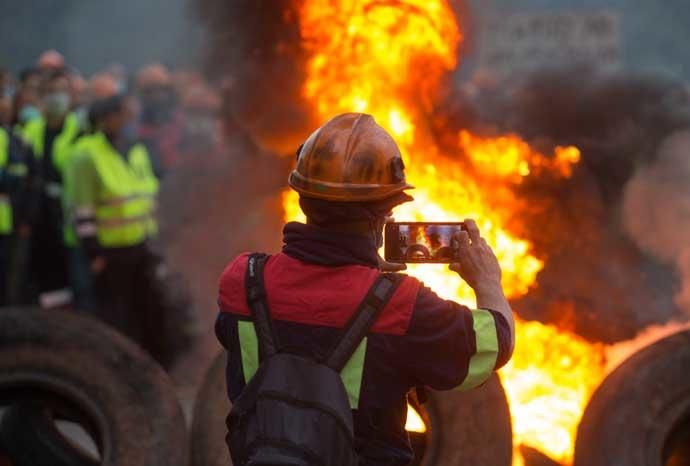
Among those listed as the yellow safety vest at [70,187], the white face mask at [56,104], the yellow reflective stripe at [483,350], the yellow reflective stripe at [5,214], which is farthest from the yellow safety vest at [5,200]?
the yellow reflective stripe at [483,350]

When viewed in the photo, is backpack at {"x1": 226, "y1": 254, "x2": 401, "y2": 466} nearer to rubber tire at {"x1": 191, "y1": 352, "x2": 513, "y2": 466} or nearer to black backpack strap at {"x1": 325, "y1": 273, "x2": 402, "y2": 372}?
black backpack strap at {"x1": 325, "y1": 273, "x2": 402, "y2": 372}

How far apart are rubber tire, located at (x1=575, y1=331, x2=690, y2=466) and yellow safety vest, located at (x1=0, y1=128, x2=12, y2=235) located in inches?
213

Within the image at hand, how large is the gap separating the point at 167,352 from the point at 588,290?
3426mm

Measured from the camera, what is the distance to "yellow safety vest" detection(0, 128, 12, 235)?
7922mm

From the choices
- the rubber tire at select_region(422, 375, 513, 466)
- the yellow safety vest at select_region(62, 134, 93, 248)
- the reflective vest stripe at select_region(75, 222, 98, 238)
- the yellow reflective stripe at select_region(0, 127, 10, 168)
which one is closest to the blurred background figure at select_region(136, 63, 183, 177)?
the yellow safety vest at select_region(62, 134, 93, 248)

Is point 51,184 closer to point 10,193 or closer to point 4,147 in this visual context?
point 10,193

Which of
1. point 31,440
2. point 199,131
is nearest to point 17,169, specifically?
point 199,131

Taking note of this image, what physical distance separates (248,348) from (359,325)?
1.06 ft

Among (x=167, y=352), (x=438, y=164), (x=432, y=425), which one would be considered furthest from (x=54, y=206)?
(x=432, y=425)

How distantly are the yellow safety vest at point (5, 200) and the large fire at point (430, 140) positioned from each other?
112 inches

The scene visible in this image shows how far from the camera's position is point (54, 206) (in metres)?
8.52

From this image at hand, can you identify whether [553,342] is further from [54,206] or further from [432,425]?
[54,206]

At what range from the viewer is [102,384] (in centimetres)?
405

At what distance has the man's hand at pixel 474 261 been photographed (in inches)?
110
